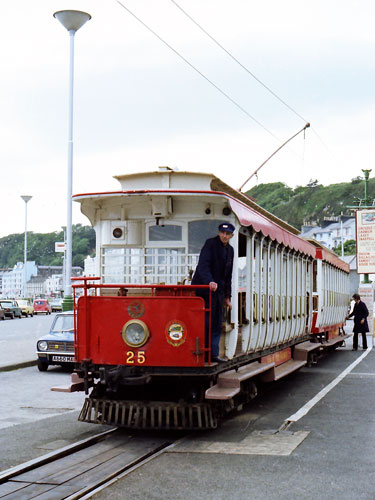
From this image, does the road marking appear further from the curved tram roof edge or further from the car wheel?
the car wheel

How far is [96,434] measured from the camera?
30.6ft

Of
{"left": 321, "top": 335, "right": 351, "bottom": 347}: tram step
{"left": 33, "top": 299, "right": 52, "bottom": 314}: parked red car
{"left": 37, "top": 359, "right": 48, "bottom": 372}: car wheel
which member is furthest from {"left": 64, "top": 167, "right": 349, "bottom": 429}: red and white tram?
{"left": 33, "top": 299, "right": 52, "bottom": 314}: parked red car

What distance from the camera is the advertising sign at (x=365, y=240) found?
122 ft

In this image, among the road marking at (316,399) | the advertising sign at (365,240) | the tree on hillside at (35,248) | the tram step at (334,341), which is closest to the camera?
the road marking at (316,399)

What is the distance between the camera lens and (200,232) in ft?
33.0

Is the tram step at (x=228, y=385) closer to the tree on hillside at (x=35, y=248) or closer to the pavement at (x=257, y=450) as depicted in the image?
the pavement at (x=257, y=450)

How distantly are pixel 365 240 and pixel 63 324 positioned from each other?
22.1 metres

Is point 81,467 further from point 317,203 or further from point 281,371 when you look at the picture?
point 317,203

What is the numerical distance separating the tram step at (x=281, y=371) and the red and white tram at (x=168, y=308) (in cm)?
3

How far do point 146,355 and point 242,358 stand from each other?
1899 millimetres

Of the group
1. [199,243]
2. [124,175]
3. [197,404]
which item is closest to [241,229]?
[199,243]

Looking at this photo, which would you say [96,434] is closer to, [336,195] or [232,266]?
[232,266]

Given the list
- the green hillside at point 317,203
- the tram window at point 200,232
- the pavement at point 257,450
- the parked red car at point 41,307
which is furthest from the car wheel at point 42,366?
the green hillside at point 317,203

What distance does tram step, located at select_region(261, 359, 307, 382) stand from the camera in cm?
1186
